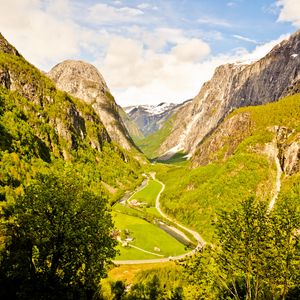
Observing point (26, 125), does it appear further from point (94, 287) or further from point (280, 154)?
point (94, 287)

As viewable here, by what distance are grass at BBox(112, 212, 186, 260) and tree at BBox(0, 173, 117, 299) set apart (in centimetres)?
6971

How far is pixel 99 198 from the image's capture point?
41.8 meters

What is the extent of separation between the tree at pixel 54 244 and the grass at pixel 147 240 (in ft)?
229

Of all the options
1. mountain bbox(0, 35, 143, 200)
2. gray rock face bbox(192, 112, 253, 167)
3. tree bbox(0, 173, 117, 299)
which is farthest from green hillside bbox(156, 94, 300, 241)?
tree bbox(0, 173, 117, 299)

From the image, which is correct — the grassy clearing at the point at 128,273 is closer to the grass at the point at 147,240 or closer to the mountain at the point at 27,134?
the mountain at the point at 27,134

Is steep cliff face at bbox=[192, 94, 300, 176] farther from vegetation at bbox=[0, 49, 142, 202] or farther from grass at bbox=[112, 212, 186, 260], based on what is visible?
vegetation at bbox=[0, 49, 142, 202]

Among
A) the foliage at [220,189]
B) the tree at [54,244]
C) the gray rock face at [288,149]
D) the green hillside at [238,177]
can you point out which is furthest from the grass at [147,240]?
the tree at [54,244]

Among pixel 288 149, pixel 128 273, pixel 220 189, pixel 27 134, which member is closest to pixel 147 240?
pixel 220 189

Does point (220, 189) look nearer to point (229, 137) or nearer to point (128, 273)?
point (229, 137)

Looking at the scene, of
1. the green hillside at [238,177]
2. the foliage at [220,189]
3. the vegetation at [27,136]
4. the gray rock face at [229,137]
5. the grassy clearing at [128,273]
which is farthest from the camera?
the gray rock face at [229,137]

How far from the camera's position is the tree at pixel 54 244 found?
34.8 meters

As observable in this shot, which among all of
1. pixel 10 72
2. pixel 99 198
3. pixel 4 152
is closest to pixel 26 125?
pixel 4 152

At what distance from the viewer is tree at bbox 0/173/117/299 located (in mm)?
34844

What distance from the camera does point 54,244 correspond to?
3584cm
